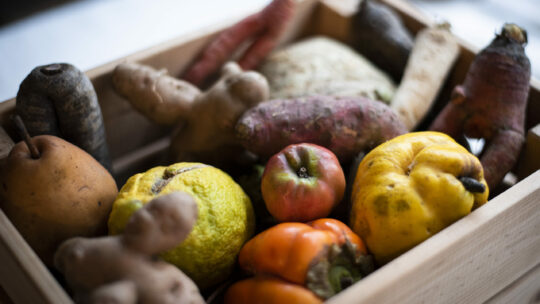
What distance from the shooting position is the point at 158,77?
36.3 inches

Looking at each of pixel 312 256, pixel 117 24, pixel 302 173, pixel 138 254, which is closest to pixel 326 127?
pixel 302 173

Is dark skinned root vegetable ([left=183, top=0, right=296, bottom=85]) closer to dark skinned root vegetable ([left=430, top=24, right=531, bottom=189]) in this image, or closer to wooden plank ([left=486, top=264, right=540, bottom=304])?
dark skinned root vegetable ([left=430, top=24, right=531, bottom=189])

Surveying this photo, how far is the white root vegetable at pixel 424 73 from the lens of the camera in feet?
3.15

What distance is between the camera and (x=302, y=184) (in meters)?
0.69

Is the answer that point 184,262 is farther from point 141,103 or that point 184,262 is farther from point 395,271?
point 141,103

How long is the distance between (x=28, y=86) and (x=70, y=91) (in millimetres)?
65

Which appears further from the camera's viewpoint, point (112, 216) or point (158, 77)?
point (158, 77)

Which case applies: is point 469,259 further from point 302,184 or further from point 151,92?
point 151,92

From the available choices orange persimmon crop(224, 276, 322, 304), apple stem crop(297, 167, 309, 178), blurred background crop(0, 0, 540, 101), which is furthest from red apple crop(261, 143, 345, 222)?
blurred background crop(0, 0, 540, 101)

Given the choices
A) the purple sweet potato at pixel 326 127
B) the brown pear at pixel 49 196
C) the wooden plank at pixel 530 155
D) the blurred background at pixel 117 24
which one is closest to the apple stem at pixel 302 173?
the purple sweet potato at pixel 326 127

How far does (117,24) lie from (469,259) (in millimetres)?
1605

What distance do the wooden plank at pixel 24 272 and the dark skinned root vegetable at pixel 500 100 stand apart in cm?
69

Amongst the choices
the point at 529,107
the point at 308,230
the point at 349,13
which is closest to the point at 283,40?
the point at 349,13

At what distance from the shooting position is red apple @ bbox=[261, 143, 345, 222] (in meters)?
0.69
